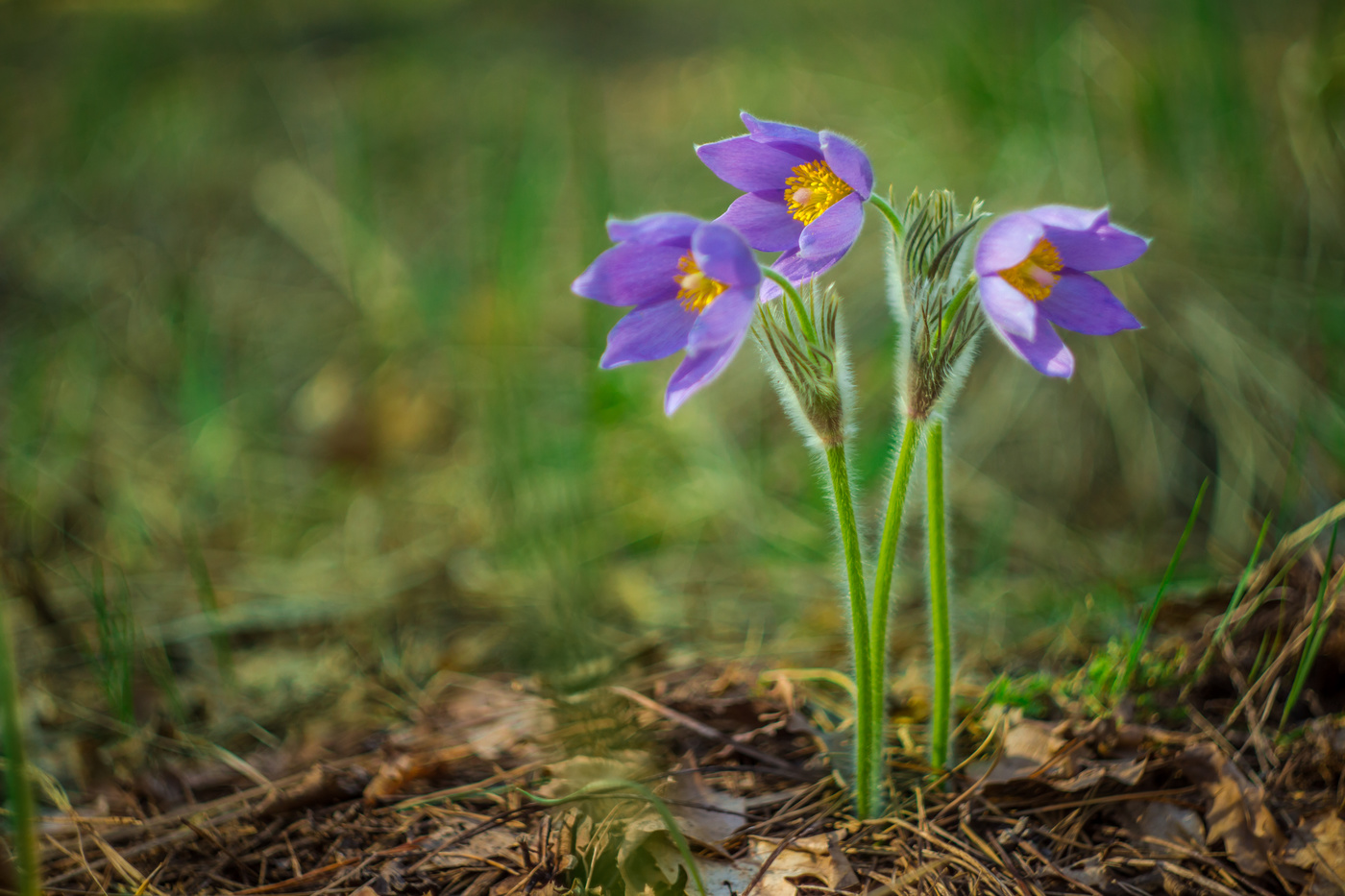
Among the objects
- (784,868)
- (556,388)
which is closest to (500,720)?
(784,868)

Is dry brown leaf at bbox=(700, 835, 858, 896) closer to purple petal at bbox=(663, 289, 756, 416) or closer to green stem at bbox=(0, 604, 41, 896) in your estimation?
purple petal at bbox=(663, 289, 756, 416)

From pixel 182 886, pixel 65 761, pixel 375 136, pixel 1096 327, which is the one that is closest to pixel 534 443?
pixel 65 761

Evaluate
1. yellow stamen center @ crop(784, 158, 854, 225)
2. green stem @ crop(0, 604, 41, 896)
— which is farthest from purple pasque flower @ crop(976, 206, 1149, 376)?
green stem @ crop(0, 604, 41, 896)

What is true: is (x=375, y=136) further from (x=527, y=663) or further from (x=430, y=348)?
(x=527, y=663)

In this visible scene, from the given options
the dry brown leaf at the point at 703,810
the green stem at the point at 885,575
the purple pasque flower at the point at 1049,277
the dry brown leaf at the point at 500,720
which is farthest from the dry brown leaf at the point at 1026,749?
the dry brown leaf at the point at 500,720

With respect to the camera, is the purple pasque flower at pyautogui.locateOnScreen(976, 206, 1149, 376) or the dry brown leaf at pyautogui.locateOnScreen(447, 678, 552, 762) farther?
the dry brown leaf at pyautogui.locateOnScreen(447, 678, 552, 762)

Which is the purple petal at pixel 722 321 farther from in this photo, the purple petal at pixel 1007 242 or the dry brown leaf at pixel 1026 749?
the dry brown leaf at pixel 1026 749
